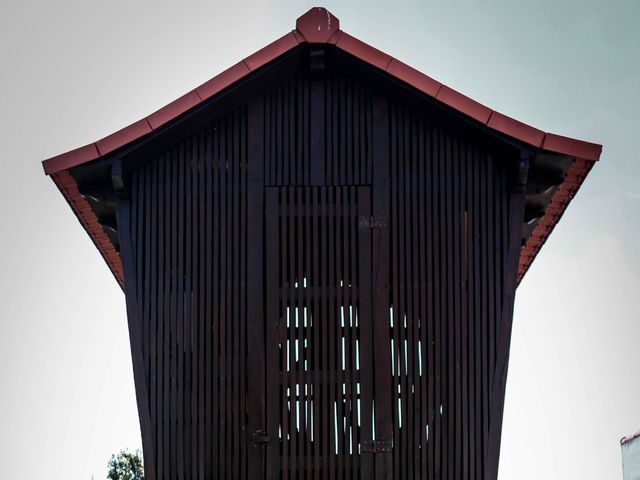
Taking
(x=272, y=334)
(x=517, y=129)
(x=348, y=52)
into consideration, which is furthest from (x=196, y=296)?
(x=517, y=129)

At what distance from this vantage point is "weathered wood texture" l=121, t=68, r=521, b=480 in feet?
47.0

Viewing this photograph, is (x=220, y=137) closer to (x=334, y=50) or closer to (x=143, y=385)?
(x=334, y=50)

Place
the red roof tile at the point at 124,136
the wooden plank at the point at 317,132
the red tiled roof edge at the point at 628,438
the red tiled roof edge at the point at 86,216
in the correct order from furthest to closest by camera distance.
Answer: 1. the red tiled roof edge at the point at 628,438
2. the red tiled roof edge at the point at 86,216
3. the wooden plank at the point at 317,132
4. the red roof tile at the point at 124,136

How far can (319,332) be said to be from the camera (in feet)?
47.8

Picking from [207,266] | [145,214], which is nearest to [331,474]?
[207,266]

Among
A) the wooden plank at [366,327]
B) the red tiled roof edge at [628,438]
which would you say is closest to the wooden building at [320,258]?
the wooden plank at [366,327]

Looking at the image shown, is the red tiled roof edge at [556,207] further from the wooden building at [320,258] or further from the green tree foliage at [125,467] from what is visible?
the green tree foliage at [125,467]

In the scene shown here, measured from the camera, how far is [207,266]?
1473 cm

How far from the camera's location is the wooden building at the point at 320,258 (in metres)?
14.3

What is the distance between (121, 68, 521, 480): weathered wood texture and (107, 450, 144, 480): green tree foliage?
2802 cm

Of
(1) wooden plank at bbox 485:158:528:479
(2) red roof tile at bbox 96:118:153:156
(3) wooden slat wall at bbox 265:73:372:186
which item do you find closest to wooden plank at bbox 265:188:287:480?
(3) wooden slat wall at bbox 265:73:372:186

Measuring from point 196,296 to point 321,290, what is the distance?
173cm

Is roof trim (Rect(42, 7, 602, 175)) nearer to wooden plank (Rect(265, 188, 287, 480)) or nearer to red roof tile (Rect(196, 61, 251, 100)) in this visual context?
red roof tile (Rect(196, 61, 251, 100))

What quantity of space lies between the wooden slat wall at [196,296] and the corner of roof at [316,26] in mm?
1481
